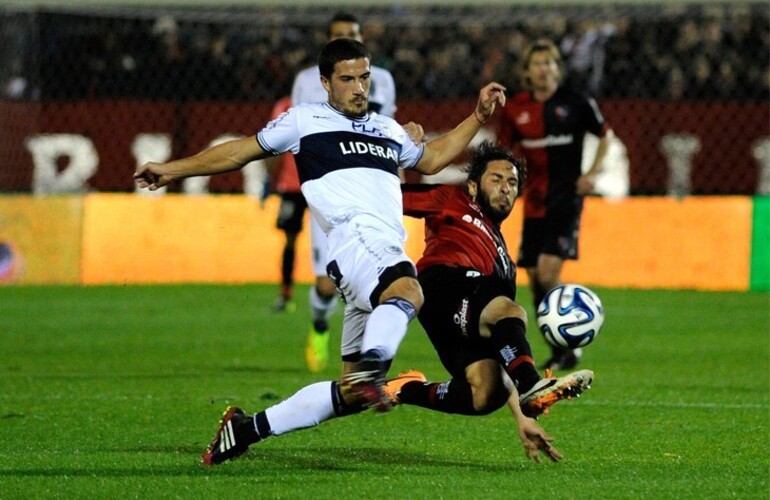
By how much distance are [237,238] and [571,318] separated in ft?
33.6

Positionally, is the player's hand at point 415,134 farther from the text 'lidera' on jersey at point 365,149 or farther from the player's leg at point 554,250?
the player's leg at point 554,250

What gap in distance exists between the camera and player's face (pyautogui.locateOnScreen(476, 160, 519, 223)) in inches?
279

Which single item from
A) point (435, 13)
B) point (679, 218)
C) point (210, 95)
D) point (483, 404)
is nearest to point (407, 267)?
point (483, 404)

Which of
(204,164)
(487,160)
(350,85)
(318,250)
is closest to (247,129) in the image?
(318,250)

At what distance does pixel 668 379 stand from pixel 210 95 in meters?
9.49

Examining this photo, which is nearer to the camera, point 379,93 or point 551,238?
point 379,93

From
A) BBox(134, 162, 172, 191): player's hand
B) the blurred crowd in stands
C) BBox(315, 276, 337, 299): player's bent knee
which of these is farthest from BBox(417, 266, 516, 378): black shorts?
the blurred crowd in stands

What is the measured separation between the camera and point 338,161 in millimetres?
6391

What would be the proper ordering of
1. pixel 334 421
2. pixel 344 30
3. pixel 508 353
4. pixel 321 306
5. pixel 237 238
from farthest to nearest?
pixel 237 238 < pixel 321 306 < pixel 344 30 < pixel 334 421 < pixel 508 353

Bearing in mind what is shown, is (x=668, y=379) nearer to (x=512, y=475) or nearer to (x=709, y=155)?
(x=512, y=475)

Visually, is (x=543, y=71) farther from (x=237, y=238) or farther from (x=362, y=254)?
(x=237, y=238)

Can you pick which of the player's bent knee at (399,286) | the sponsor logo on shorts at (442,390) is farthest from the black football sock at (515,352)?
the player's bent knee at (399,286)

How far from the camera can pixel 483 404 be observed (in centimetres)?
665

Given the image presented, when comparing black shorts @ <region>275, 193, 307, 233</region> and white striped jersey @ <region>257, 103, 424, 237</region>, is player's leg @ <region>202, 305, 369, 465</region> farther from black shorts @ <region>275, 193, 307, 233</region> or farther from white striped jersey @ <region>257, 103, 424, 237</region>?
black shorts @ <region>275, 193, 307, 233</region>
